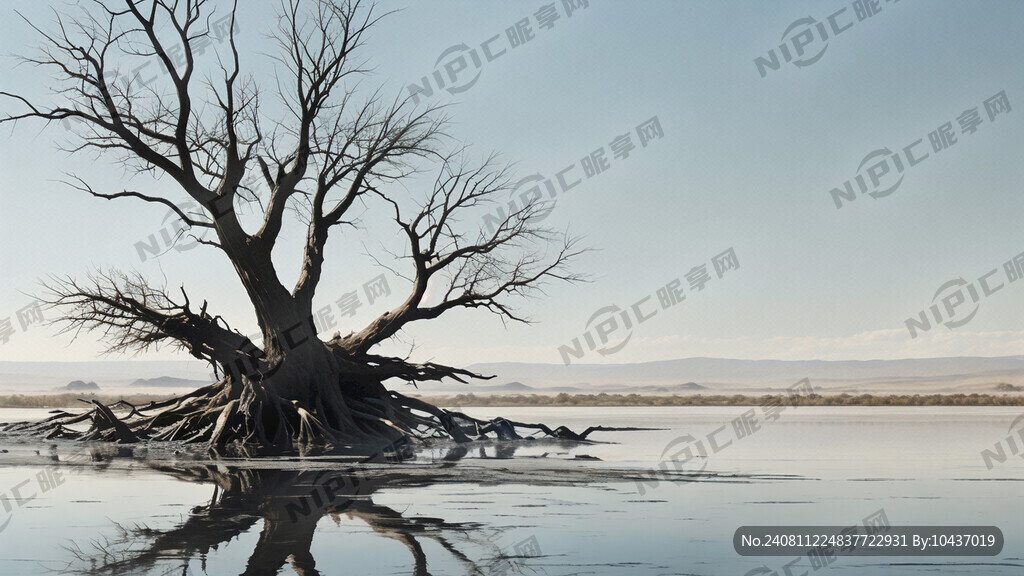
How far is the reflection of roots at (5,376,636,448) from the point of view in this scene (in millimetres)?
17547

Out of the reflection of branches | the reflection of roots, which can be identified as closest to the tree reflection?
the reflection of branches

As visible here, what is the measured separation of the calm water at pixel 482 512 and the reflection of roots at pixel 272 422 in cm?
354

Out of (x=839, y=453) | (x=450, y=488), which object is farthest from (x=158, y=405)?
(x=839, y=453)

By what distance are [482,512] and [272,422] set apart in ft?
37.8

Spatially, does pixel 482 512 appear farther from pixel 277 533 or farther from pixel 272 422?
pixel 272 422

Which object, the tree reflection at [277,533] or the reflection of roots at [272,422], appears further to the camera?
the reflection of roots at [272,422]

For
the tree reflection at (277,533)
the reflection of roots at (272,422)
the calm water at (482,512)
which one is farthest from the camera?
the reflection of roots at (272,422)

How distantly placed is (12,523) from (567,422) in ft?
60.0

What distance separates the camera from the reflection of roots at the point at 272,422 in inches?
691

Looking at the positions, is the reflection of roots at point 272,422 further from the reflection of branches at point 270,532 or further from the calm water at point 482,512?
the reflection of branches at point 270,532

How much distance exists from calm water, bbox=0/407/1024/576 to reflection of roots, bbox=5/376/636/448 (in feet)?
11.6

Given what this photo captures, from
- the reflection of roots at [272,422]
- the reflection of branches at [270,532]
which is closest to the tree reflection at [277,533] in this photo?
the reflection of branches at [270,532]

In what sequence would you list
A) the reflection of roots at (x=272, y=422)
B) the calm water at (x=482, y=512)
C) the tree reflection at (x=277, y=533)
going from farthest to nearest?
the reflection of roots at (x=272, y=422) < the calm water at (x=482, y=512) < the tree reflection at (x=277, y=533)

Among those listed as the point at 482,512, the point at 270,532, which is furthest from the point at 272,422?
the point at 270,532
